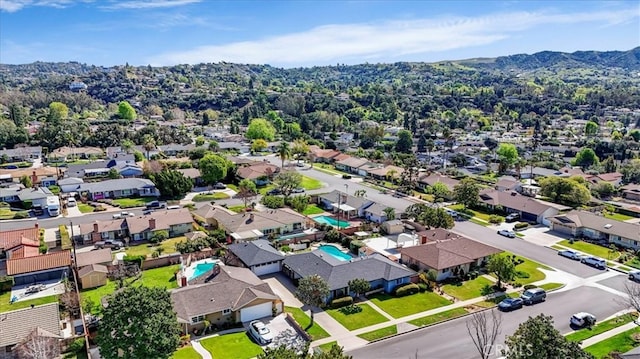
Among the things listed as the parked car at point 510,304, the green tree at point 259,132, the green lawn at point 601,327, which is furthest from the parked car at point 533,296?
the green tree at point 259,132

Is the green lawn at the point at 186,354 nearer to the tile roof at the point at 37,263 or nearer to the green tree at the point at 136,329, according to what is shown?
the green tree at the point at 136,329

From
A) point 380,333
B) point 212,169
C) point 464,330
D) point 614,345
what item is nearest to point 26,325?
point 380,333

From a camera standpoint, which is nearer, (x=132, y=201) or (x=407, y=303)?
(x=407, y=303)

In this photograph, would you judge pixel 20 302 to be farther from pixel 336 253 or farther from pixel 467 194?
pixel 467 194

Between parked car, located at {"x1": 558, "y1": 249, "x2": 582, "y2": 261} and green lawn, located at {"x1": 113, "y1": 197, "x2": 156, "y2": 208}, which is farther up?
green lawn, located at {"x1": 113, "y1": 197, "x2": 156, "y2": 208}

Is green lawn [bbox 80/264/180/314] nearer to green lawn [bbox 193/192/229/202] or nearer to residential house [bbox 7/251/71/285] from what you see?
residential house [bbox 7/251/71/285]

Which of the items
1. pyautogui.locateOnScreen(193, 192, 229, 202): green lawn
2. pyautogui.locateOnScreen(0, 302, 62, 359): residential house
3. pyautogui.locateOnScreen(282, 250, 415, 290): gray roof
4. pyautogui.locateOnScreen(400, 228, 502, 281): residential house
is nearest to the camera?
pyautogui.locateOnScreen(0, 302, 62, 359): residential house

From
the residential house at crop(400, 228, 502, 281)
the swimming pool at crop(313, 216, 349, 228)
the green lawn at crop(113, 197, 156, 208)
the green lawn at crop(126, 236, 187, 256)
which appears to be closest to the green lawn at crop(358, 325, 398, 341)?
the residential house at crop(400, 228, 502, 281)
